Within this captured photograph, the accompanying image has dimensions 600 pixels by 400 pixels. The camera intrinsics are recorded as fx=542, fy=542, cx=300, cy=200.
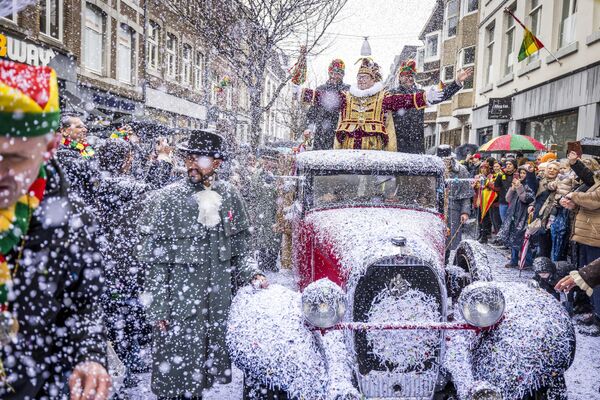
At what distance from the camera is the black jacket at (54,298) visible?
1741 mm

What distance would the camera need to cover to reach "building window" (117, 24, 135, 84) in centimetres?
1956

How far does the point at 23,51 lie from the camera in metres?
12.8

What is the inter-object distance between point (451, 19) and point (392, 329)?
3268 cm

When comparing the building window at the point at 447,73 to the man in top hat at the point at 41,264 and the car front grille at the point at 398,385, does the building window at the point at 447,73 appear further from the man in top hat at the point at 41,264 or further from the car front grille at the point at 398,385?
the man in top hat at the point at 41,264

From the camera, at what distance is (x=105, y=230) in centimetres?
421

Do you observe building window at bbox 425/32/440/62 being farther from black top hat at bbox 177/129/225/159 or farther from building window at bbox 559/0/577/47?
black top hat at bbox 177/129/225/159

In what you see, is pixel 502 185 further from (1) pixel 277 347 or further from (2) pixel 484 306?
(1) pixel 277 347

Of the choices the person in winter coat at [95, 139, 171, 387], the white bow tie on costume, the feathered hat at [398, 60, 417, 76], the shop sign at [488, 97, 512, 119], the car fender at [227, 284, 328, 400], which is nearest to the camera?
the car fender at [227, 284, 328, 400]

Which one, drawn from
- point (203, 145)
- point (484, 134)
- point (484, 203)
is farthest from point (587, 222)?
point (484, 134)

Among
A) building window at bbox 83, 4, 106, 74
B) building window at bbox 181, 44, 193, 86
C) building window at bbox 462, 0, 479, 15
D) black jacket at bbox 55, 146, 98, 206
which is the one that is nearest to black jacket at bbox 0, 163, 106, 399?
black jacket at bbox 55, 146, 98, 206

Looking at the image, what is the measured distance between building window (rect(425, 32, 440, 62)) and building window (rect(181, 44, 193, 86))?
20.0 m

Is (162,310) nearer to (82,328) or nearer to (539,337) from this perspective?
(82,328)

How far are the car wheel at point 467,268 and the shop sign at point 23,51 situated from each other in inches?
396

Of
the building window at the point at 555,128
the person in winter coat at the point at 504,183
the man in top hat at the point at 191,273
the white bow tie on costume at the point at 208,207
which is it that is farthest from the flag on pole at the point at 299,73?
the building window at the point at 555,128
